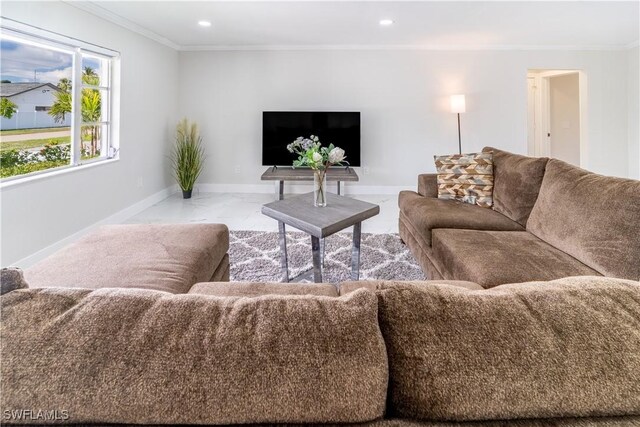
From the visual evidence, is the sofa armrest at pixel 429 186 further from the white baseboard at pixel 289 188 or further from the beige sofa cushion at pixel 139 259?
the white baseboard at pixel 289 188

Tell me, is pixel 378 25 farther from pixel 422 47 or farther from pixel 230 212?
pixel 230 212

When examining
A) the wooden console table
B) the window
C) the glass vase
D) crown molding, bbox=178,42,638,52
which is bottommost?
the glass vase

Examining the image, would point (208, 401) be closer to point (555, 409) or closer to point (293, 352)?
point (293, 352)

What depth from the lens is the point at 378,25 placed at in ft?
14.7

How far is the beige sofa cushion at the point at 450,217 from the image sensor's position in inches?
98.0

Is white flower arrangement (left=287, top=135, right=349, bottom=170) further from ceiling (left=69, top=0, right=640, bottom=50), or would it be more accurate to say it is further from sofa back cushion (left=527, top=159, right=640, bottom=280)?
ceiling (left=69, top=0, right=640, bottom=50)

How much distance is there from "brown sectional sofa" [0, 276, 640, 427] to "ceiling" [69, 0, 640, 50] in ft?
12.5

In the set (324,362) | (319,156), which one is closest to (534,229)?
(319,156)

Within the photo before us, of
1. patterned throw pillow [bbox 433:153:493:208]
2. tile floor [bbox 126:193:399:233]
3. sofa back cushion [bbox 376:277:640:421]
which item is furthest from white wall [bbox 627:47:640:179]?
sofa back cushion [bbox 376:277:640:421]

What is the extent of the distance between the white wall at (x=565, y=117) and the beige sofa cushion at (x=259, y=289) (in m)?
7.64

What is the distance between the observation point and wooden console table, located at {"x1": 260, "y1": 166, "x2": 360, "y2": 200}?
5121 millimetres

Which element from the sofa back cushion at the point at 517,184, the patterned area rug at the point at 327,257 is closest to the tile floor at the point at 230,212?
the patterned area rug at the point at 327,257

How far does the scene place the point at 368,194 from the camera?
602 centimetres

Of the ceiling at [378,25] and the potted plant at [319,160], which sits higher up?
the ceiling at [378,25]
